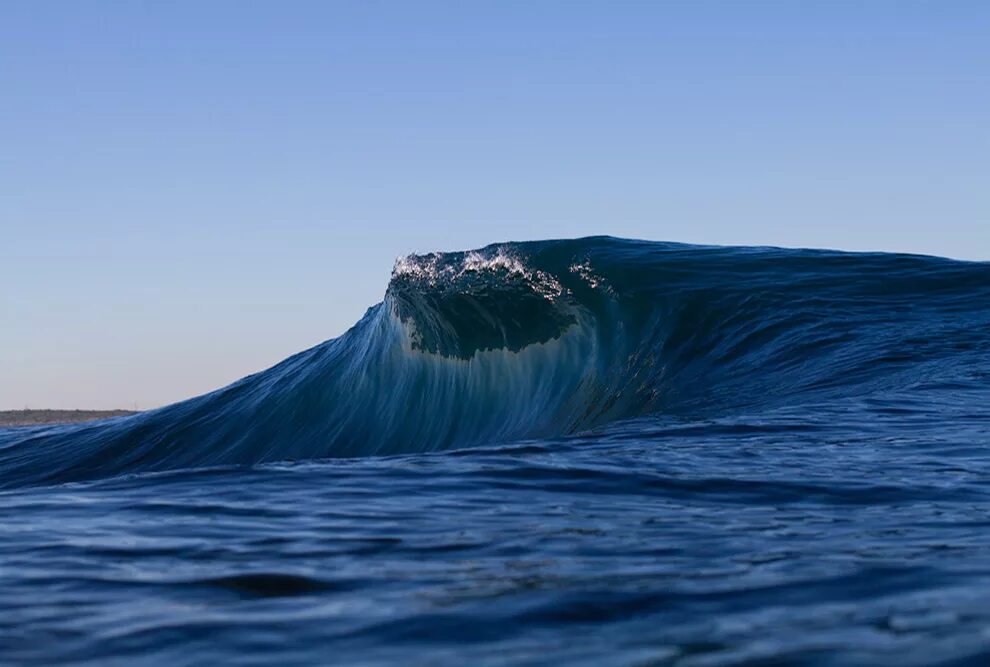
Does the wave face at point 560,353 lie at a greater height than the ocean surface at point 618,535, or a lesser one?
greater

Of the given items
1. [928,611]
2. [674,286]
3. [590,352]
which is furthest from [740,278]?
[928,611]

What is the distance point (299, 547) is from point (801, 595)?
1712 mm

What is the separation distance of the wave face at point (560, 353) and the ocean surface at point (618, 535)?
101 mm

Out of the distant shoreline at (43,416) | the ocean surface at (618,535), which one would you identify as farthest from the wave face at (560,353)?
the distant shoreline at (43,416)

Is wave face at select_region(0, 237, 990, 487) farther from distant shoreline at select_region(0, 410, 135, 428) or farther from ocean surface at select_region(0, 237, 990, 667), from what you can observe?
distant shoreline at select_region(0, 410, 135, 428)

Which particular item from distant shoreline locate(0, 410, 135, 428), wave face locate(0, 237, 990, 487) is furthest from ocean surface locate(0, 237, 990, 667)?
distant shoreline locate(0, 410, 135, 428)

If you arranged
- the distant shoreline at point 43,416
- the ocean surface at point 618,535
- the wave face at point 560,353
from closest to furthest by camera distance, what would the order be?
the ocean surface at point 618,535
the wave face at point 560,353
the distant shoreline at point 43,416

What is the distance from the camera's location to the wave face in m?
10.2

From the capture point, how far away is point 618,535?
12.6ft

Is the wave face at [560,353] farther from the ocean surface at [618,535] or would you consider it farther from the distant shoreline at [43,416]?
the distant shoreline at [43,416]

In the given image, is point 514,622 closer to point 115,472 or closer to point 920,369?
point 920,369

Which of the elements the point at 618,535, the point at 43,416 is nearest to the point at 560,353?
the point at 618,535

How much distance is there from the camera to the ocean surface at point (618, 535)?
2639 millimetres

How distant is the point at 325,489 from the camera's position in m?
5.11
